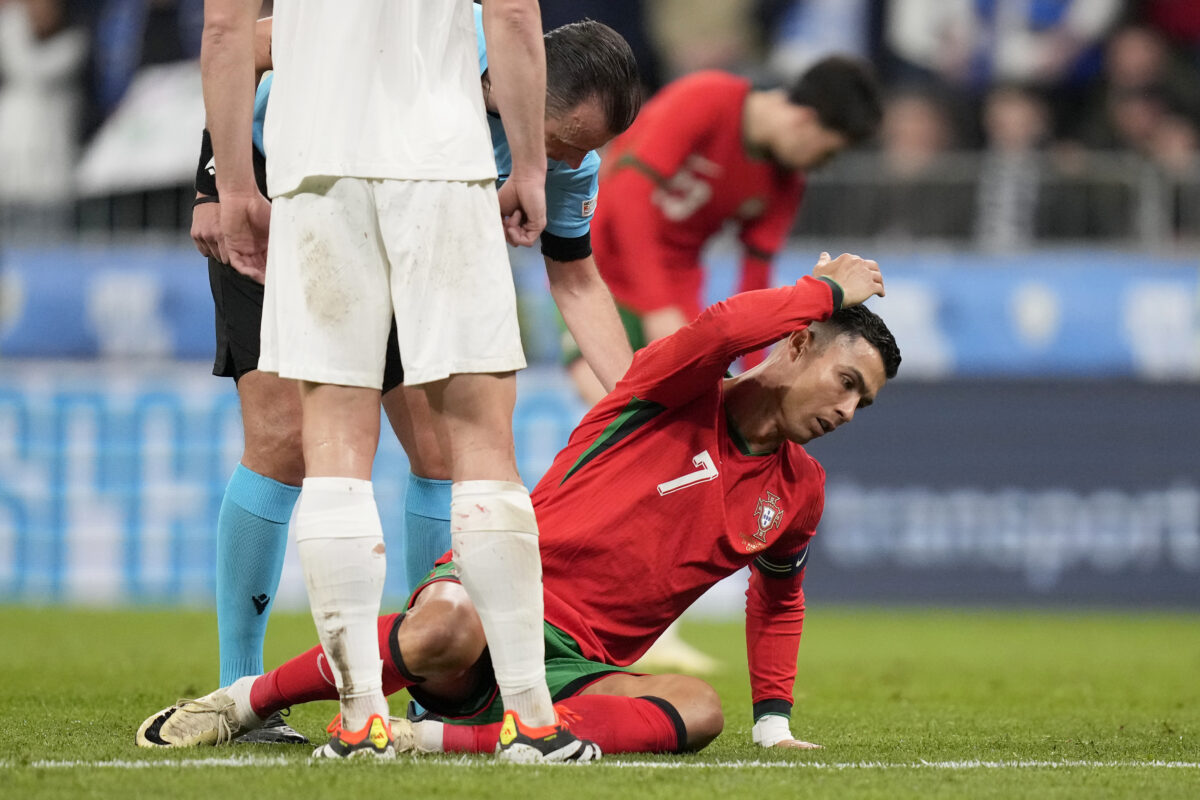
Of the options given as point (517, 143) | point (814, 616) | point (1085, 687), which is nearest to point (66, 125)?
point (814, 616)

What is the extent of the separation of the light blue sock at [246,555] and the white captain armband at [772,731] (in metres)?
1.20

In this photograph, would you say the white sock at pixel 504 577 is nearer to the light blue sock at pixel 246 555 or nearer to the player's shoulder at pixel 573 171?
the light blue sock at pixel 246 555

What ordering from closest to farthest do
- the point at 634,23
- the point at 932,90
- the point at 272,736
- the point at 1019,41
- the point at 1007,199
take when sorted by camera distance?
1. the point at 272,736
2. the point at 1007,199
3. the point at 932,90
4. the point at 1019,41
5. the point at 634,23

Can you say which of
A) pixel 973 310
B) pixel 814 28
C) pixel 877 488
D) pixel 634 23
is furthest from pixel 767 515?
pixel 634 23

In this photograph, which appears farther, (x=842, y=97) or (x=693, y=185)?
(x=693, y=185)

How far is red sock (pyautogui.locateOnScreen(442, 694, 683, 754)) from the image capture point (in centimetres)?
328

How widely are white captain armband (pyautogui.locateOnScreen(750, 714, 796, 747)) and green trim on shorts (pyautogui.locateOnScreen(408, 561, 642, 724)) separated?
450 millimetres

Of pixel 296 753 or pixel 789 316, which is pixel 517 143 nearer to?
pixel 789 316

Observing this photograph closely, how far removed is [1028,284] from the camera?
10148 mm

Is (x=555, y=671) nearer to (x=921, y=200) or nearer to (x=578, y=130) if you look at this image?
(x=578, y=130)

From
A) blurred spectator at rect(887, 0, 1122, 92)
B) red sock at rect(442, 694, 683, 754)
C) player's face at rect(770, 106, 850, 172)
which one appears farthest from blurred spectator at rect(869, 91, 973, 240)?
red sock at rect(442, 694, 683, 754)

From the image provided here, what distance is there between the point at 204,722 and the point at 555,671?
774 millimetres

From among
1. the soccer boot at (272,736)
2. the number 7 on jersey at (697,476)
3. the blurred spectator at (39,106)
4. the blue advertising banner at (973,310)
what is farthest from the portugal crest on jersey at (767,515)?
the blurred spectator at (39,106)

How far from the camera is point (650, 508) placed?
353cm
